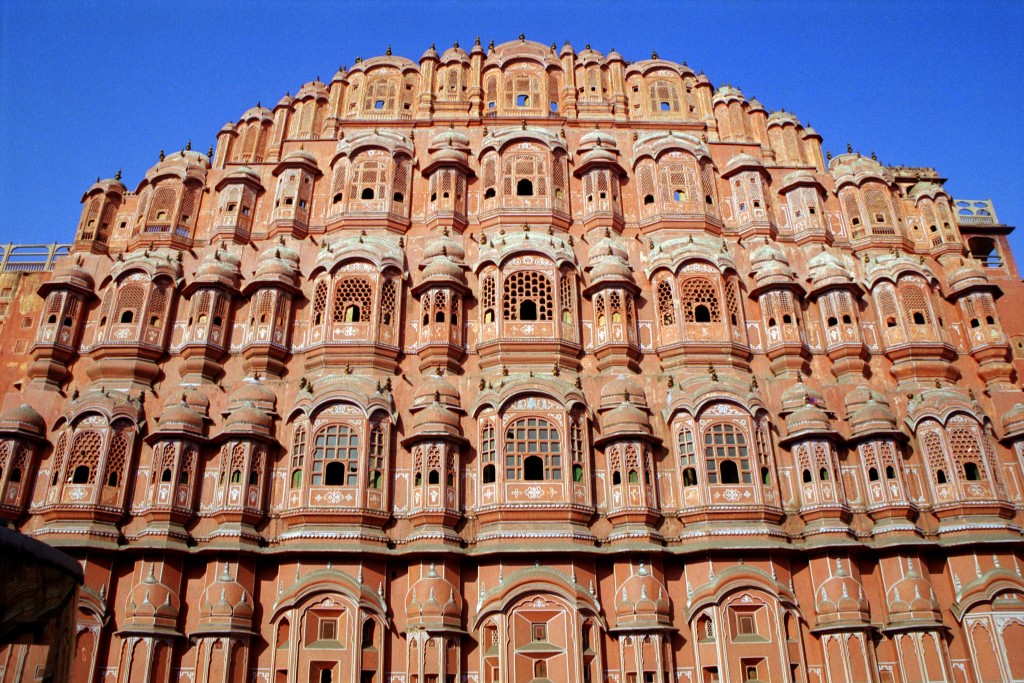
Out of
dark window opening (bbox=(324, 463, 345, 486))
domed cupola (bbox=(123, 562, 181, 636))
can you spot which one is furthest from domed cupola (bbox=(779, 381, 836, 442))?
domed cupola (bbox=(123, 562, 181, 636))

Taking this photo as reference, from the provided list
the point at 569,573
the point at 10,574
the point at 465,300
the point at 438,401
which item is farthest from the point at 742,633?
the point at 10,574

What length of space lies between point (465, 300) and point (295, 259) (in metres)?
5.28

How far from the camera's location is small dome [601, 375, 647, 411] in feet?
67.9

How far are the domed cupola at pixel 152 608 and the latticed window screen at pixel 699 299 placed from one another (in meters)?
14.9

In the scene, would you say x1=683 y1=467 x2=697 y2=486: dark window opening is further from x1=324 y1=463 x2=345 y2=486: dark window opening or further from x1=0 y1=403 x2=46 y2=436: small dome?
x1=0 y1=403 x2=46 y2=436: small dome

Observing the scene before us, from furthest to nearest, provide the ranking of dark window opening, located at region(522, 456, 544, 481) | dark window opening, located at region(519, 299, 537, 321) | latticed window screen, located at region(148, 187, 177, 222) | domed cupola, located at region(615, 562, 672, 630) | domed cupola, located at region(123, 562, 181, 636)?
latticed window screen, located at region(148, 187, 177, 222), dark window opening, located at region(519, 299, 537, 321), dark window opening, located at region(522, 456, 544, 481), domed cupola, located at region(615, 562, 672, 630), domed cupola, located at region(123, 562, 181, 636)

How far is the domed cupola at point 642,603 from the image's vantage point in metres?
18.0

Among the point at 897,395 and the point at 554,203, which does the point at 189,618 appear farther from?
the point at 897,395

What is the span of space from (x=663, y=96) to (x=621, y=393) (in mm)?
12984

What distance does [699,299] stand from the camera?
2278cm

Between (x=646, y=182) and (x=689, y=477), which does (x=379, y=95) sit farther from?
(x=689, y=477)

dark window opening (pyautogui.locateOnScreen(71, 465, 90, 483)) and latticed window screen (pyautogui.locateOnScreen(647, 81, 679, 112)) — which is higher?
latticed window screen (pyautogui.locateOnScreen(647, 81, 679, 112))

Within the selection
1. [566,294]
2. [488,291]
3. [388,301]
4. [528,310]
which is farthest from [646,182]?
[388,301]

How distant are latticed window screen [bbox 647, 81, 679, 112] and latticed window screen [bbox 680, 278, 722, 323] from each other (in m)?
8.32
